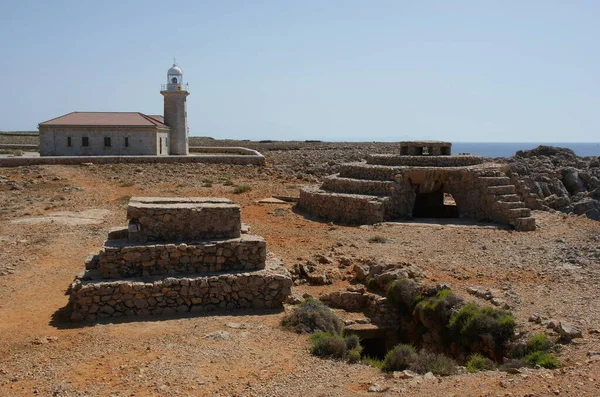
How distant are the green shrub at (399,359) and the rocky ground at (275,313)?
373 millimetres

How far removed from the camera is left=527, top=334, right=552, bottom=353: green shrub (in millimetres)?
7777

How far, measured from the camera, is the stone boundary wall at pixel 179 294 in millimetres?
9711

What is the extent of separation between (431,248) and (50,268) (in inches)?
369

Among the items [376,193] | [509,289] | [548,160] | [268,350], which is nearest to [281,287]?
[268,350]

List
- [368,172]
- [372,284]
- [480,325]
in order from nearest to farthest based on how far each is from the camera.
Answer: [480,325], [372,284], [368,172]

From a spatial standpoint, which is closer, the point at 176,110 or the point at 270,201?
the point at 270,201

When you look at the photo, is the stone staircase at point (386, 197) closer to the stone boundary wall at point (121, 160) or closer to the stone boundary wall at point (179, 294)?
the stone boundary wall at point (179, 294)

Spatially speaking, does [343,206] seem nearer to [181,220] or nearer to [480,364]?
[181,220]

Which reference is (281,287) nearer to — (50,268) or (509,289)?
(509,289)

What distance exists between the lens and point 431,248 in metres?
14.7

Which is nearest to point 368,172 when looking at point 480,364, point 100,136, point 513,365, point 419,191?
point 419,191

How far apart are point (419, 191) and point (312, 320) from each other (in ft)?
40.7

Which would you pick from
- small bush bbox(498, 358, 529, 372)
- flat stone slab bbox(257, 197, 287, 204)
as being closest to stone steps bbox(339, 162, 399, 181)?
flat stone slab bbox(257, 197, 287, 204)

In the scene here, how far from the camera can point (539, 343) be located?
7855 mm
